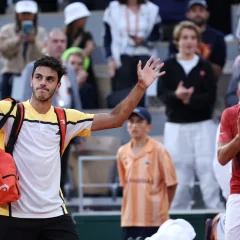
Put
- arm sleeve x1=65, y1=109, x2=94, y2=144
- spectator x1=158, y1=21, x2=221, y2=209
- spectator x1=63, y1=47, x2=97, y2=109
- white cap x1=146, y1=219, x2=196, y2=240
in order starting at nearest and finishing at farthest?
arm sleeve x1=65, y1=109, x2=94, y2=144 < white cap x1=146, y1=219, x2=196, y2=240 < spectator x1=158, y1=21, x2=221, y2=209 < spectator x1=63, y1=47, x2=97, y2=109

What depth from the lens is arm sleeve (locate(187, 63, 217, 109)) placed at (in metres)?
11.1

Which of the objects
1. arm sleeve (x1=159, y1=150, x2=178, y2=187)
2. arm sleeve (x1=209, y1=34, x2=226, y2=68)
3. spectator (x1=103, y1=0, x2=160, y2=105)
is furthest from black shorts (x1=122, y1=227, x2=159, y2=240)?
arm sleeve (x1=209, y1=34, x2=226, y2=68)

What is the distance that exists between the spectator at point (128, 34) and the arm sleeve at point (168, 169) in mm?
3078

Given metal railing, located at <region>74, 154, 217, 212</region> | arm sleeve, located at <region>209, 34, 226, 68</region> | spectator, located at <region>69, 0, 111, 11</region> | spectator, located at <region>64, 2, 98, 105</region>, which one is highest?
spectator, located at <region>69, 0, 111, 11</region>

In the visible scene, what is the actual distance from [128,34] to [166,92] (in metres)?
2.08

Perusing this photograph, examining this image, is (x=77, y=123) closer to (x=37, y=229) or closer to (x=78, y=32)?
(x=37, y=229)

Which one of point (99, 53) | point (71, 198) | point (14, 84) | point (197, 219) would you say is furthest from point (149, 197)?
point (99, 53)

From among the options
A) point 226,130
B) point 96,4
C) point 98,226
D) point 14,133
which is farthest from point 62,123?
point 96,4

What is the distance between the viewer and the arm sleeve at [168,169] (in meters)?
9.79

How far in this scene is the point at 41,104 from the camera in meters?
7.60

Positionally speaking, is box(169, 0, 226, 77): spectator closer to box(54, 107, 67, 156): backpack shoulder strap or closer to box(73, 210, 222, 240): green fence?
box(73, 210, 222, 240): green fence

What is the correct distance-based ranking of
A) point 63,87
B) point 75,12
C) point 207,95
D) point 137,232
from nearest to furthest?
1. point 137,232
2. point 207,95
3. point 63,87
4. point 75,12

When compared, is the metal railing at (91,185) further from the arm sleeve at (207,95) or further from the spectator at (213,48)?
the spectator at (213,48)

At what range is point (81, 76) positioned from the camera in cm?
1285
